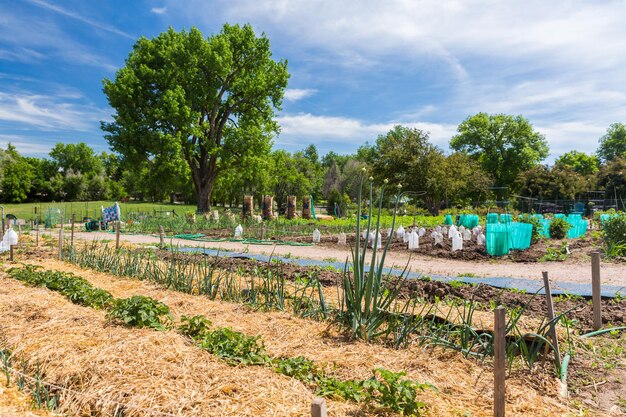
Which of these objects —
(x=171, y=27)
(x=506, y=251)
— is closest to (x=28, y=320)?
(x=506, y=251)

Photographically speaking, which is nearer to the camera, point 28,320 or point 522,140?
point 28,320

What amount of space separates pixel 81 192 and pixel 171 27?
3631 centimetres

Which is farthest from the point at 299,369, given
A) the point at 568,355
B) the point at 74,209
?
the point at 74,209

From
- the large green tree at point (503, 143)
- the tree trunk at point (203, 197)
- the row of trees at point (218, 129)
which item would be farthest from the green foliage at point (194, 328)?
the large green tree at point (503, 143)

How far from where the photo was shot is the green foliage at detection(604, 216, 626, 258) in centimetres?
947

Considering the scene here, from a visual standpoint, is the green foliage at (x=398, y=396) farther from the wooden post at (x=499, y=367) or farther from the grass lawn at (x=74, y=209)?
the grass lawn at (x=74, y=209)

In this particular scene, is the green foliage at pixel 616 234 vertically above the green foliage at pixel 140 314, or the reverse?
the green foliage at pixel 616 234

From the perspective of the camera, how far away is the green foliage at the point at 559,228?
519 inches

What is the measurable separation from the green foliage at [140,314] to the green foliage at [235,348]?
2.04ft

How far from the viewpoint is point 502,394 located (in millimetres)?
2221

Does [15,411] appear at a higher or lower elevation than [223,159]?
lower

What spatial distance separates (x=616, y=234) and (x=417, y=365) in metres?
9.38

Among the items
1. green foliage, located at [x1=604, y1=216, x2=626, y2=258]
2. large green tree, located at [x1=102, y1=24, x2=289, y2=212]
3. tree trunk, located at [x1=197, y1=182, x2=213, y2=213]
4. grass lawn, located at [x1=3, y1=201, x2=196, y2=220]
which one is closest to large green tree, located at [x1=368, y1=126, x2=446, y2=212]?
large green tree, located at [x1=102, y1=24, x2=289, y2=212]

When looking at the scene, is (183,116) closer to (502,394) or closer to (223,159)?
(223,159)
